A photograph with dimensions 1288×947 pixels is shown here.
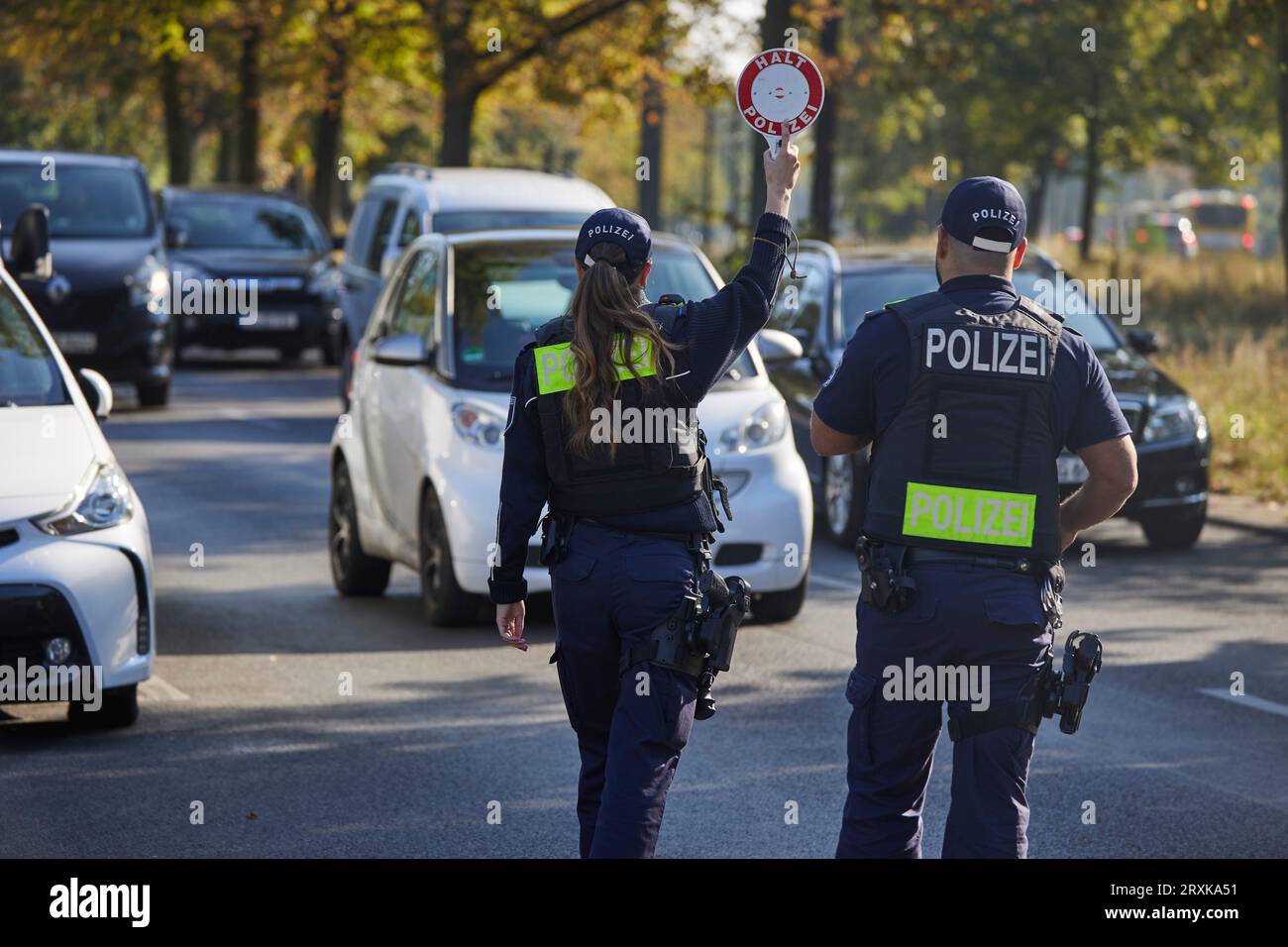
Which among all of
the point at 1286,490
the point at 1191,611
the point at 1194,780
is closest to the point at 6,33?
the point at 1286,490

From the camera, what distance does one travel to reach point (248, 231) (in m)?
25.0

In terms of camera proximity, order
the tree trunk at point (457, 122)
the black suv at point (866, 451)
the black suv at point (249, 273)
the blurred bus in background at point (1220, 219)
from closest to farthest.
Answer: the black suv at point (866, 451)
the black suv at point (249, 273)
the tree trunk at point (457, 122)
the blurred bus in background at point (1220, 219)

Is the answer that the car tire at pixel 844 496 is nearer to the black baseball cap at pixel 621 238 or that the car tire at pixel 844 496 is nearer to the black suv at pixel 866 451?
the black suv at pixel 866 451

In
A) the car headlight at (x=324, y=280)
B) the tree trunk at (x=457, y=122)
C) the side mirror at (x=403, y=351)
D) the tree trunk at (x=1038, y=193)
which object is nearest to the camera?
the side mirror at (x=403, y=351)

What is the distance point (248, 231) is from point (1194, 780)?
771 inches

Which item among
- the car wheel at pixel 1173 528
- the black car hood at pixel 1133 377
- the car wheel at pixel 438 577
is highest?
the black car hood at pixel 1133 377

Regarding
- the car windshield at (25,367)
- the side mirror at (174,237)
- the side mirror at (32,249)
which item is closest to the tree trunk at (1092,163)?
the side mirror at (174,237)

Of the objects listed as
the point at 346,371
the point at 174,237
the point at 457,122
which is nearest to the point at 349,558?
the point at 346,371

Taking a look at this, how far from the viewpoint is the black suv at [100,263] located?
60.4 feet

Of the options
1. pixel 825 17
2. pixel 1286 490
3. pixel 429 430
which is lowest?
pixel 1286 490

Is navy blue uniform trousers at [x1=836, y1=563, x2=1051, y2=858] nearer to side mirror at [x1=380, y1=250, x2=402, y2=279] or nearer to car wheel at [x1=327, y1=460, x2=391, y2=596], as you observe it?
car wheel at [x1=327, y1=460, x2=391, y2=596]

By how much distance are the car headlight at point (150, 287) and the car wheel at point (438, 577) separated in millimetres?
9726

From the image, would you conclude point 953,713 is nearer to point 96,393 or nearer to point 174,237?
point 96,393

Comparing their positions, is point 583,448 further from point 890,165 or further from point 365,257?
point 890,165
